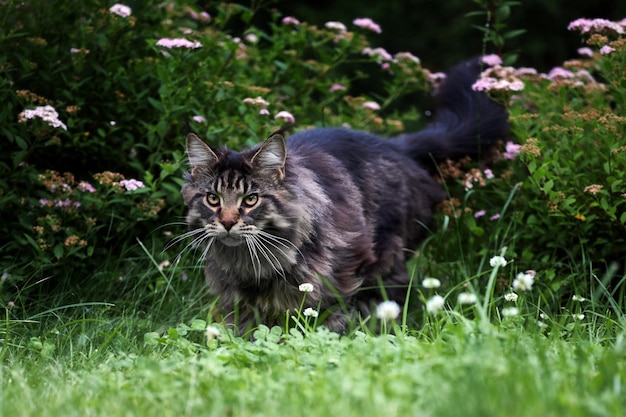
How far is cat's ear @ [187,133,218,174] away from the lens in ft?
11.3

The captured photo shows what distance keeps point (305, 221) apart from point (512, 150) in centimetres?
134

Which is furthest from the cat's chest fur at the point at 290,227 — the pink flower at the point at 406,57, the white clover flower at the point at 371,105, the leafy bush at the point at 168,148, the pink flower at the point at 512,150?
the pink flower at the point at 406,57

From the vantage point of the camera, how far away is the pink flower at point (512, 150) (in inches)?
163

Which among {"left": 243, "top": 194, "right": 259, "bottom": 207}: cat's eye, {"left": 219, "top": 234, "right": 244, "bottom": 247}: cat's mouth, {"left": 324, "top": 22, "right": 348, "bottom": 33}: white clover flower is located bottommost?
{"left": 219, "top": 234, "right": 244, "bottom": 247}: cat's mouth

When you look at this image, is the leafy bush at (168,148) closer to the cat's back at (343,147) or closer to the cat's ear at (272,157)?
the cat's back at (343,147)

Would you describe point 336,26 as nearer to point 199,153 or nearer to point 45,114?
point 199,153

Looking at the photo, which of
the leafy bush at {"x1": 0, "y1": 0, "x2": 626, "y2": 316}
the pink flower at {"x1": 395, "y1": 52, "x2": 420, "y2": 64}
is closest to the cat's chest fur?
the leafy bush at {"x1": 0, "y1": 0, "x2": 626, "y2": 316}

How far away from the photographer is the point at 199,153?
349 centimetres

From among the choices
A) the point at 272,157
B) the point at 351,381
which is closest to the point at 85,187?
the point at 272,157

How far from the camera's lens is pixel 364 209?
4023mm

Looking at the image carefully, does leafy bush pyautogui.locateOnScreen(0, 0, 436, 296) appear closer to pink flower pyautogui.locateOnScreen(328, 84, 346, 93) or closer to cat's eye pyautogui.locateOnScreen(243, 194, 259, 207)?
pink flower pyautogui.locateOnScreen(328, 84, 346, 93)

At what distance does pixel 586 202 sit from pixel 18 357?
264cm

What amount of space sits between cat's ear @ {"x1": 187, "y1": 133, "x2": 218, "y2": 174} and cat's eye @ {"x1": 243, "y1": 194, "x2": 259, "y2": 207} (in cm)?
23

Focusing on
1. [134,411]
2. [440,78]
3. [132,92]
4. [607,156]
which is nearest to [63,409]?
[134,411]
